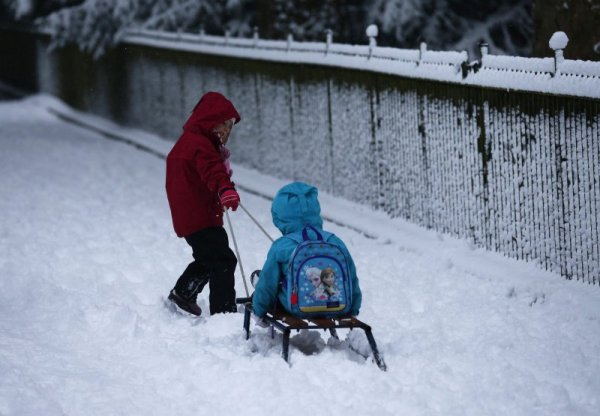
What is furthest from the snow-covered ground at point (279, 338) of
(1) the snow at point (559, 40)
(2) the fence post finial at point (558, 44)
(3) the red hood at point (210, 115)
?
(1) the snow at point (559, 40)

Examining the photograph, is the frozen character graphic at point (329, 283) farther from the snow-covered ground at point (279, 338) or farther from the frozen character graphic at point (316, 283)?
the snow-covered ground at point (279, 338)

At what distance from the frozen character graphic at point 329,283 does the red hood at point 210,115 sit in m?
Answer: 1.56

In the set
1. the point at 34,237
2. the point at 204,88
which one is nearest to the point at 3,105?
the point at 204,88

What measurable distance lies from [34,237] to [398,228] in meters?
3.79

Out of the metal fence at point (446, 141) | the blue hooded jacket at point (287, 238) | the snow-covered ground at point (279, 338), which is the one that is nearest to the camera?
the snow-covered ground at point (279, 338)

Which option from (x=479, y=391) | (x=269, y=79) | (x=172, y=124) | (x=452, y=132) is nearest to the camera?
(x=479, y=391)

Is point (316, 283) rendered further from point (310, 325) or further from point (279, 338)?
point (279, 338)

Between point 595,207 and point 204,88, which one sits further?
point 204,88

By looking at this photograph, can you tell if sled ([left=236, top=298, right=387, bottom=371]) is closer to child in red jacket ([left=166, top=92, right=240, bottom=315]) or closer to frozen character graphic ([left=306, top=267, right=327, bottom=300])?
frozen character graphic ([left=306, top=267, right=327, bottom=300])

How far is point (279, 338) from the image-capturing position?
23.1ft

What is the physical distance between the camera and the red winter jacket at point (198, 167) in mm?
7312

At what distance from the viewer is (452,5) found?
60.5 ft

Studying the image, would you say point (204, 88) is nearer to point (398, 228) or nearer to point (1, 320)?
point (398, 228)

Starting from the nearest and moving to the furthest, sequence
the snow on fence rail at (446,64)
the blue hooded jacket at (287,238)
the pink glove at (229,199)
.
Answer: the blue hooded jacket at (287,238) → the pink glove at (229,199) → the snow on fence rail at (446,64)
